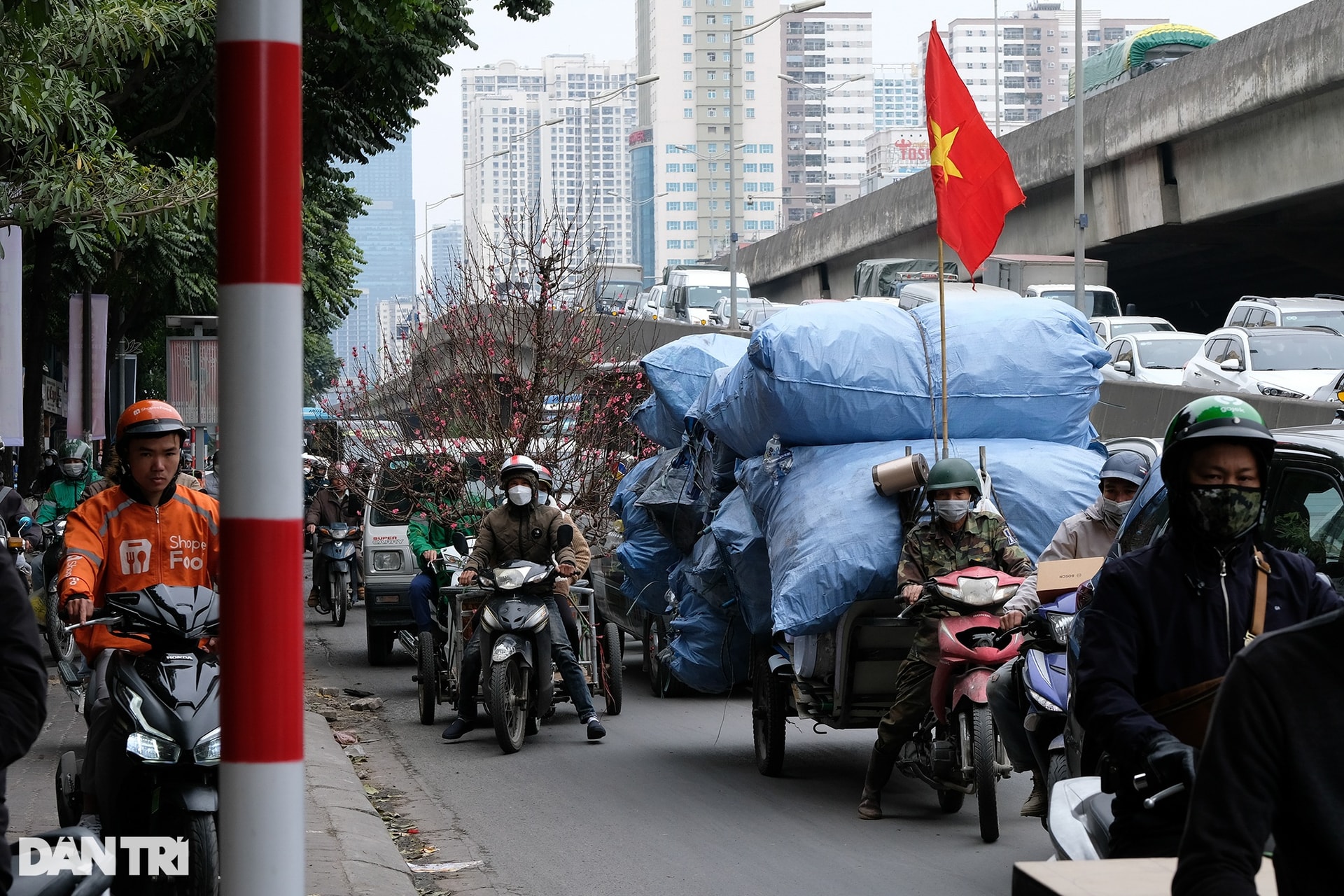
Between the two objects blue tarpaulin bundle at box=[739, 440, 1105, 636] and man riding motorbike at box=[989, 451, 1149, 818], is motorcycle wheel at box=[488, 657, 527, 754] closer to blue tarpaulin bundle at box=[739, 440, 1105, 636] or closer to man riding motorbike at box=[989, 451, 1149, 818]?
blue tarpaulin bundle at box=[739, 440, 1105, 636]

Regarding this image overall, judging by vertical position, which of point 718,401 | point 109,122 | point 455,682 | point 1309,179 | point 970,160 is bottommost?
point 455,682

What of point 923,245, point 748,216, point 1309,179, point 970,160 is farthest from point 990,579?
point 748,216

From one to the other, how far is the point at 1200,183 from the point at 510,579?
2524cm

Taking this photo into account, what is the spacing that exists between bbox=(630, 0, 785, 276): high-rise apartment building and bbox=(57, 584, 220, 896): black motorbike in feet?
497

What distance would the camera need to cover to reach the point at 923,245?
48.6 meters

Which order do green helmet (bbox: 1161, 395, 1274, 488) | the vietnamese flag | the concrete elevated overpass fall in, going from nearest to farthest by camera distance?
green helmet (bbox: 1161, 395, 1274, 488), the vietnamese flag, the concrete elevated overpass

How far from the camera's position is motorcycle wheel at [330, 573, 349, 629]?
1947cm

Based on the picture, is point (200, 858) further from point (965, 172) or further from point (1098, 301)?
point (1098, 301)

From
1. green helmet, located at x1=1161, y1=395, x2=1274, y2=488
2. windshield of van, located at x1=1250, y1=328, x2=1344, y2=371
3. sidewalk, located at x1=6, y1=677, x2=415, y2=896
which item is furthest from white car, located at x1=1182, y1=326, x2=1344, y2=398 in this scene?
green helmet, located at x1=1161, y1=395, x2=1274, y2=488

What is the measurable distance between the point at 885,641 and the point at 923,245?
41.3m

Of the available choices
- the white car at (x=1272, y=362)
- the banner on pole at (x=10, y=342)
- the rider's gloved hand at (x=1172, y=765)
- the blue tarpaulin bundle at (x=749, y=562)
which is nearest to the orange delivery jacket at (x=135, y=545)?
the rider's gloved hand at (x=1172, y=765)

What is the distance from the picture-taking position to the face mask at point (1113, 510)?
7871mm

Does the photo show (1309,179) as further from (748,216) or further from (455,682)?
(748,216)

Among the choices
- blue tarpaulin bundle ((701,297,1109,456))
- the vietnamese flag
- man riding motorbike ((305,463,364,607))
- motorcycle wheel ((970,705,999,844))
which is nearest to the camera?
motorcycle wheel ((970,705,999,844))
